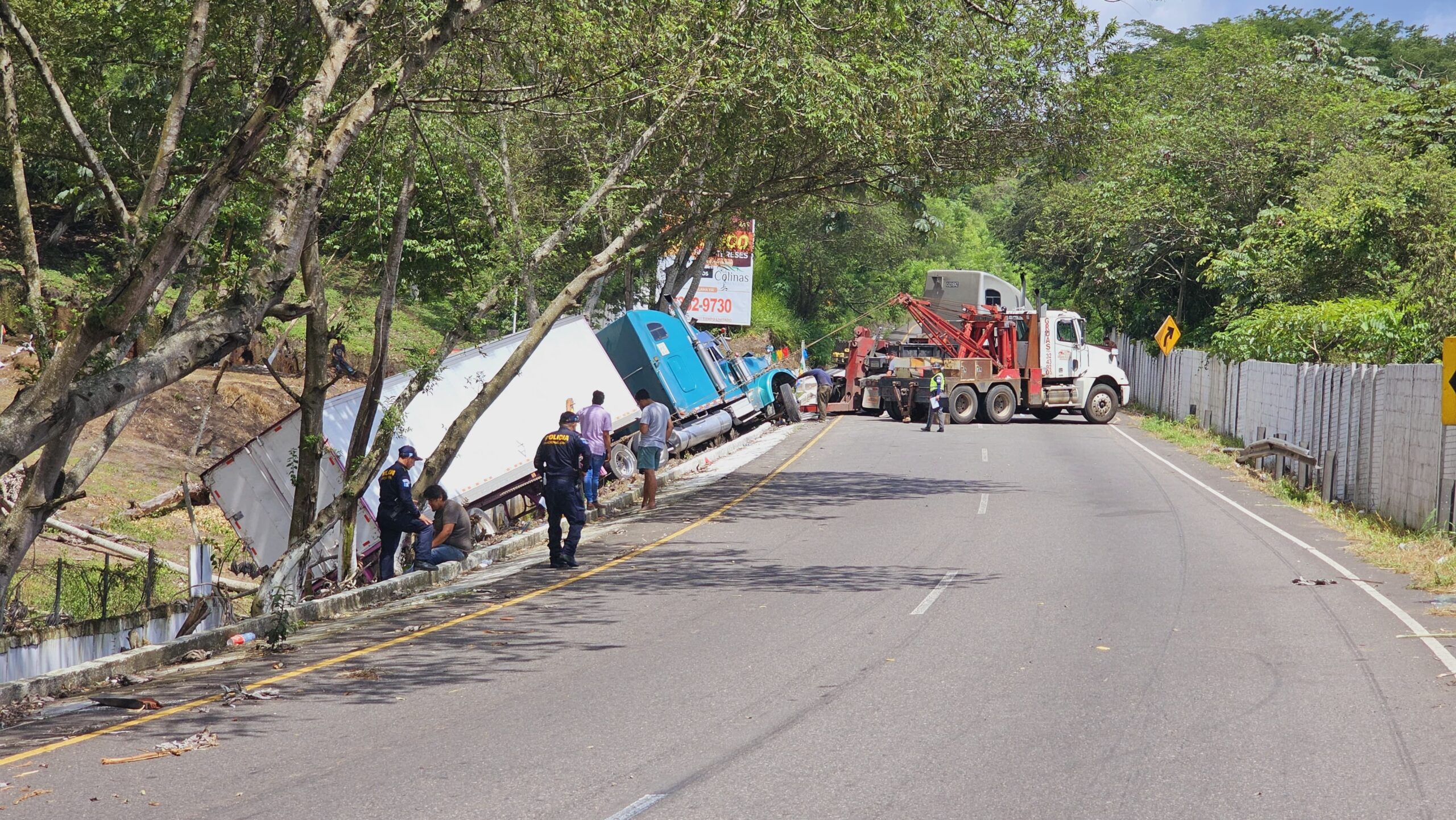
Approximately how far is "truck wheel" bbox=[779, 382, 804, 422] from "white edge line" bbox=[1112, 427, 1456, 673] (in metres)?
12.0

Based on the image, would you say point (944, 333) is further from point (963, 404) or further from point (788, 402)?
point (788, 402)

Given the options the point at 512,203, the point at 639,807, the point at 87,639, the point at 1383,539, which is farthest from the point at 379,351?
the point at 1383,539

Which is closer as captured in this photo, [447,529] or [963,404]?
[447,529]

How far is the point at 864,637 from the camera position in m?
10.2

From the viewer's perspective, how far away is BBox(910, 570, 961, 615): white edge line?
449 inches

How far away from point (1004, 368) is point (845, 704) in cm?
2876

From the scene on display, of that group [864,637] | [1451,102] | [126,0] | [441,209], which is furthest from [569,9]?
[1451,102]

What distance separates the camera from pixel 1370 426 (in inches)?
732

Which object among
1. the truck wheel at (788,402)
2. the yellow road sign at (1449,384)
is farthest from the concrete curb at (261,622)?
the truck wheel at (788,402)

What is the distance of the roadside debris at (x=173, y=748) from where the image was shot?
23.5 feet

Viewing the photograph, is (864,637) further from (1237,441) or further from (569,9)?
(1237,441)

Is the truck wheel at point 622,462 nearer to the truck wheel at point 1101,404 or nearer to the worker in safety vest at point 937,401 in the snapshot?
the worker in safety vest at point 937,401

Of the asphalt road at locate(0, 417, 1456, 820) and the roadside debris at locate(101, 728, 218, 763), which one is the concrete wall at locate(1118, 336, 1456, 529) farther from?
the roadside debris at locate(101, 728, 218, 763)

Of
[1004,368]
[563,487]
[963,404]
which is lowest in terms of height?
[563,487]
